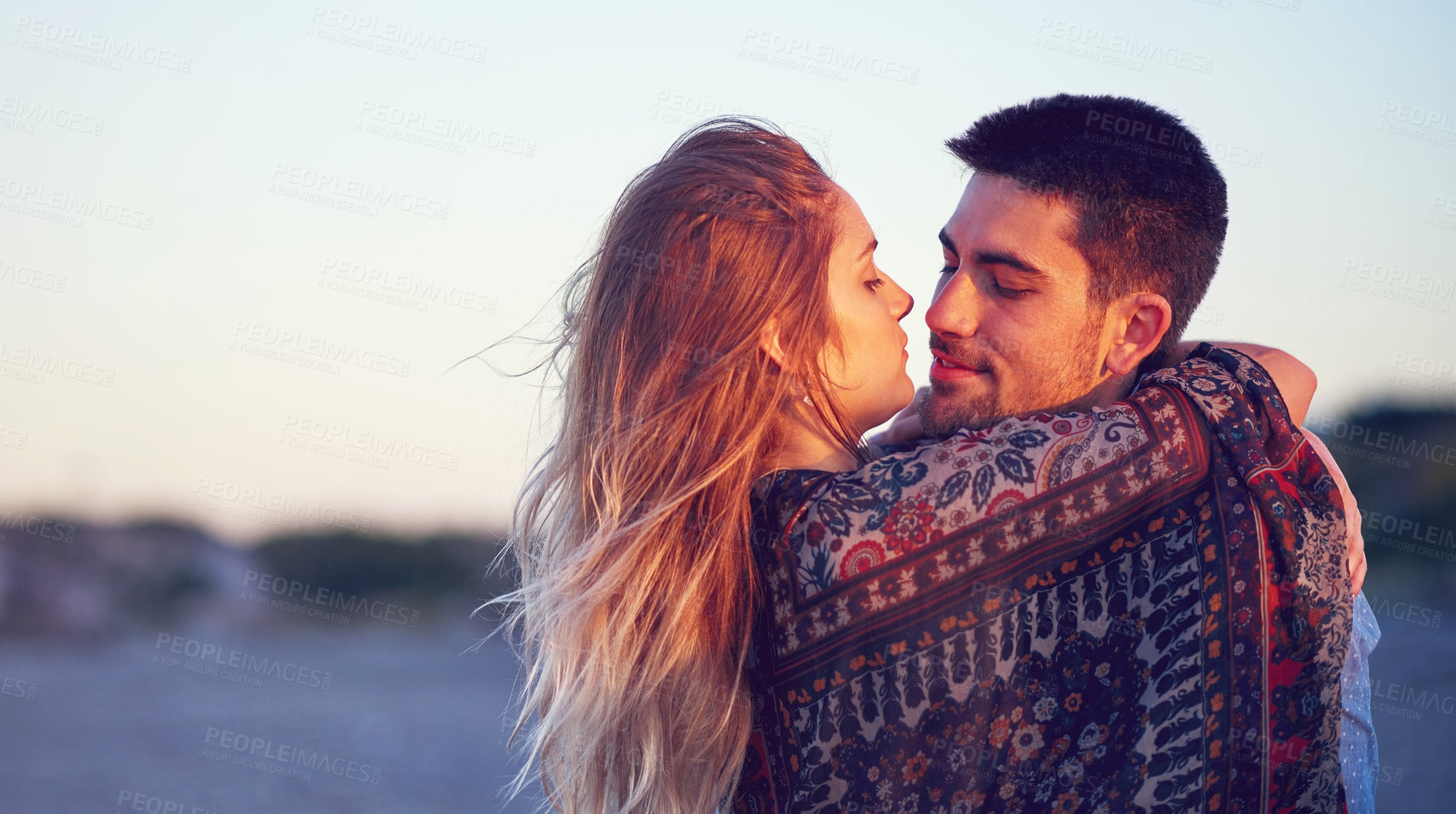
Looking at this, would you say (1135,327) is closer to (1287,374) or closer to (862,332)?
(1287,374)

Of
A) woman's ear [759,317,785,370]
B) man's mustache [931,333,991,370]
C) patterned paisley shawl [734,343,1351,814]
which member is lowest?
patterned paisley shawl [734,343,1351,814]

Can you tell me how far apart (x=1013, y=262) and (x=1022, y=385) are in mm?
301

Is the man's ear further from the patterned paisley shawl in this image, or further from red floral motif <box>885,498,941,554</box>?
red floral motif <box>885,498,941,554</box>

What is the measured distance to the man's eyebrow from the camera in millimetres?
2539

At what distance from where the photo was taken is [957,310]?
103 inches

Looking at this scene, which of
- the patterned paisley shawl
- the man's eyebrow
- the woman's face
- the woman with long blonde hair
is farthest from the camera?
the man's eyebrow

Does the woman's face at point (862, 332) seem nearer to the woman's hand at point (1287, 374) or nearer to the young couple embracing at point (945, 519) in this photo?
the young couple embracing at point (945, 519)

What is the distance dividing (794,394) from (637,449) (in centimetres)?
37

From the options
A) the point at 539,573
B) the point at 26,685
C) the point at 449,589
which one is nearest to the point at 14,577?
the point at 26,685

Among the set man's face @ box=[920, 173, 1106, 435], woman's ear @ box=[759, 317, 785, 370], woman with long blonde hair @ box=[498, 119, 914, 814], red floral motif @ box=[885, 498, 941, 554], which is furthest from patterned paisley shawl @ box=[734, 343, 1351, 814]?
man's face @ box=[920, 173, 1106, 435]

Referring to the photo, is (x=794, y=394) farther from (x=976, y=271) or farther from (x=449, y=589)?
(x=449, y=589)

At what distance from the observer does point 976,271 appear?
2643mm

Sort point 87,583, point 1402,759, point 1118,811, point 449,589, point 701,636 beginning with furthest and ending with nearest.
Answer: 1. point 449,589
2. point 87,583
3. point 1402,759
4. point 701,636
5. point 1118,811

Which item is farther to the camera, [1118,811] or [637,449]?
[637,449]
